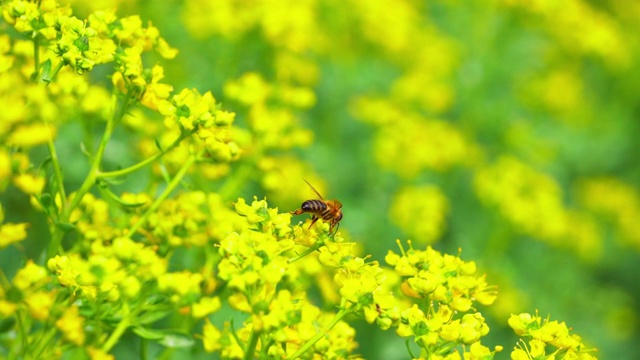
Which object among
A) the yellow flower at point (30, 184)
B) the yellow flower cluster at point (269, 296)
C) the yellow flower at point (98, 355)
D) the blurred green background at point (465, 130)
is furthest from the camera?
the blurred green background at point (465, 130)

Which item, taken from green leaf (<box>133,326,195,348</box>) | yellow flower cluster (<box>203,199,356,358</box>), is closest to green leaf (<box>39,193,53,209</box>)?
green leaf (<box>133,326,195,348</box>)

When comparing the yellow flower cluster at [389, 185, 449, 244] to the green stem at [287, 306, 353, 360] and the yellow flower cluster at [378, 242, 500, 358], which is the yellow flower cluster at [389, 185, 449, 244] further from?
the green stem at [287, 306, 353, 360]

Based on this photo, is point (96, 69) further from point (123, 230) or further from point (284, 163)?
point (123, 230)

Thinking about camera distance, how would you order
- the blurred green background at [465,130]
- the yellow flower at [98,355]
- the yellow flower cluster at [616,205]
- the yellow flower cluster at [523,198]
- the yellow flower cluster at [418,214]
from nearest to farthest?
the yellow flower at [98,355]
the blurred green background at [465,130]
the yellow flower cluster at [418,214]
the yellow flower cluster at [523,198]
the yellow flower cluster at [616,205]

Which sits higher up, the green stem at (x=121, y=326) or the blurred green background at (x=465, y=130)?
the blurred green background at (x=465, y=130)

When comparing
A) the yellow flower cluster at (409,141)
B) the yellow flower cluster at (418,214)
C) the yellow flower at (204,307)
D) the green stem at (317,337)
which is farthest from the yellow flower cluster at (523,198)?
the yellow flower at (204,307)

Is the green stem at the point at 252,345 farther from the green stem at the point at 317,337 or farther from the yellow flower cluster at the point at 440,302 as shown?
the yellow flower cluster at the point at 440,302

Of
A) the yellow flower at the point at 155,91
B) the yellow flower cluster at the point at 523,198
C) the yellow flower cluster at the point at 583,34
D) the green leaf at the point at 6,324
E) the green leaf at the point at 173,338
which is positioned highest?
the yellow flower cluster at the point at 583,34

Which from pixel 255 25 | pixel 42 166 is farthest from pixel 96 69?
pixel 42 166

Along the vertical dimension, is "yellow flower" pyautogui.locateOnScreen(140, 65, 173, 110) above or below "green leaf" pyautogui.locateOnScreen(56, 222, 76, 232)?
above
